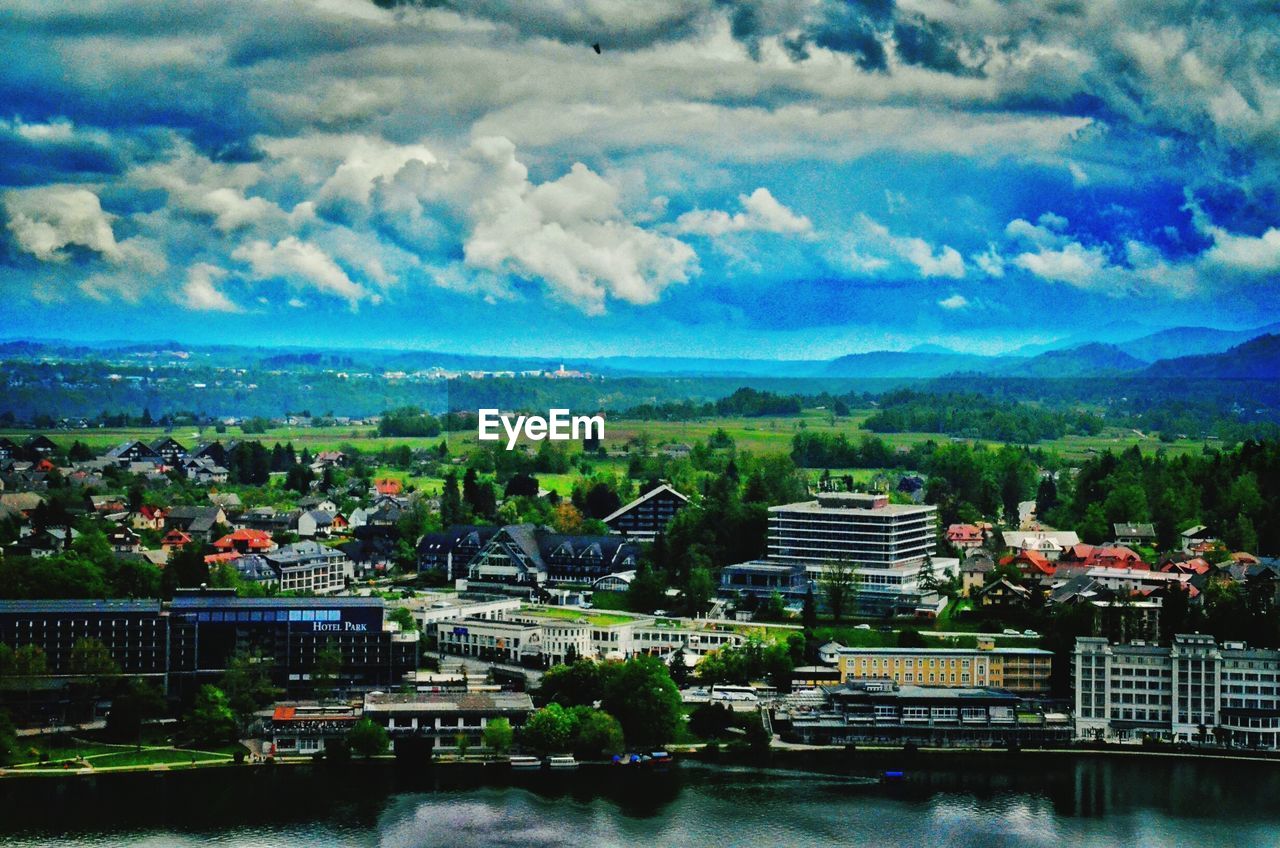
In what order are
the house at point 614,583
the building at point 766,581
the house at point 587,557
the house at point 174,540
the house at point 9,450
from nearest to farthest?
the building at point 766,581
the house at point 614,583
the house at point 587,557
the house at point 174,540
the house at point 9,450

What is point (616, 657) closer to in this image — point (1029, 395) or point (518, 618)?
point (518, 618)

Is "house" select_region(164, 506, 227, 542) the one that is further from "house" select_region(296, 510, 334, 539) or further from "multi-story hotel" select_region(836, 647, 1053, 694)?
"multi-story hotel" select_region(836, 647, 1053, 694)

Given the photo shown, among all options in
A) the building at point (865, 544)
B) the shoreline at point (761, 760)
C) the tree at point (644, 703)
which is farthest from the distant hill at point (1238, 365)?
the tree at point (644, 703)

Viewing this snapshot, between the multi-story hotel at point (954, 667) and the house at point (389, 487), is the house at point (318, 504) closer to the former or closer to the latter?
the house at point (389, 487)

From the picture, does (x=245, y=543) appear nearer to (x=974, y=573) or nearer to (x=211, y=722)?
(x=211, y=722)

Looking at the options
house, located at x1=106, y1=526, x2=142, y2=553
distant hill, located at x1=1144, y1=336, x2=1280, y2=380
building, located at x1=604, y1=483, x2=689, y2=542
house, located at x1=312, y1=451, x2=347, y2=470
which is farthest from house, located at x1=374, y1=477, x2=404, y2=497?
distant hill, located at x1=1144, y1=336, x2=1280, y2=380

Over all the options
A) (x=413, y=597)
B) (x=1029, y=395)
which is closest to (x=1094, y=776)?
(x=413, y=597)

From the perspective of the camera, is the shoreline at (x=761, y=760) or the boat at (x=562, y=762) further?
the boat at (x=562, y=762)
